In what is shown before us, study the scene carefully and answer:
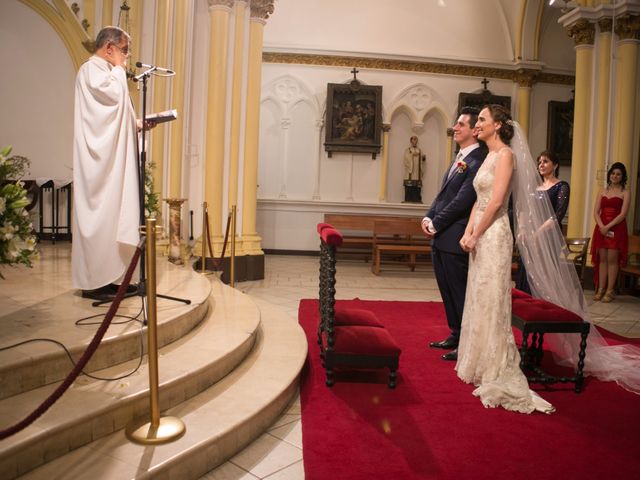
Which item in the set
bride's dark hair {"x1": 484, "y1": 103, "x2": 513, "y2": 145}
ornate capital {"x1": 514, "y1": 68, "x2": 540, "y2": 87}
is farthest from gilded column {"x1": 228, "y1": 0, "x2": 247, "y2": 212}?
ornate capital {"x1": 514, "y1": 68, "x2": 540, "y2": 87}

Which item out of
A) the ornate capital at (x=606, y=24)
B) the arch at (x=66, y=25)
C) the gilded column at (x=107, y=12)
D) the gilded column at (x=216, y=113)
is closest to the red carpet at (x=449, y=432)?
the gilded column at (x=216, y=113)

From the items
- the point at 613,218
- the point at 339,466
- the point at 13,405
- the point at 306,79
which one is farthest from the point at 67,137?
the point at 613,218

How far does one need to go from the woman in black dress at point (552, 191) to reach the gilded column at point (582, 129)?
15.1 ft

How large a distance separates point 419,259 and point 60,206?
25.3 ft

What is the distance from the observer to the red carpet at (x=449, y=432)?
2703 millimetres

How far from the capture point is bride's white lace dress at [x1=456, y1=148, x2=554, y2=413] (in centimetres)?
358

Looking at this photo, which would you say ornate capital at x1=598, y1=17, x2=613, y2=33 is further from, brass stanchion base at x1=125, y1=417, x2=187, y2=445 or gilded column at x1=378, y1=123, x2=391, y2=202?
brass stanchion base at x1=125, y1=417, x2=187, y2=445

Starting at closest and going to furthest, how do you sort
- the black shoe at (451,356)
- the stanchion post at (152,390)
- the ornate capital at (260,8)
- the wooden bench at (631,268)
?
1. the stanchion post at (152,390)
2. the black shoe at (451,356)
3. the ornate capital at (260,8)
4. the wooden bench at (631,268)

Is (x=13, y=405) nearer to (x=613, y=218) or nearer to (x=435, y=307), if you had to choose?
(x=435, y=307)

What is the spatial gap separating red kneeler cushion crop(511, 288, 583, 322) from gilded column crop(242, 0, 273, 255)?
4.92 metres

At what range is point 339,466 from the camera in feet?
8.80

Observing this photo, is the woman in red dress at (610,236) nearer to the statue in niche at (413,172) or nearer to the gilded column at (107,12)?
the statue in niche at (413,172)

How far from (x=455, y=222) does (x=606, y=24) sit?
7039 millimetres

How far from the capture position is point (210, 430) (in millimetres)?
2713
